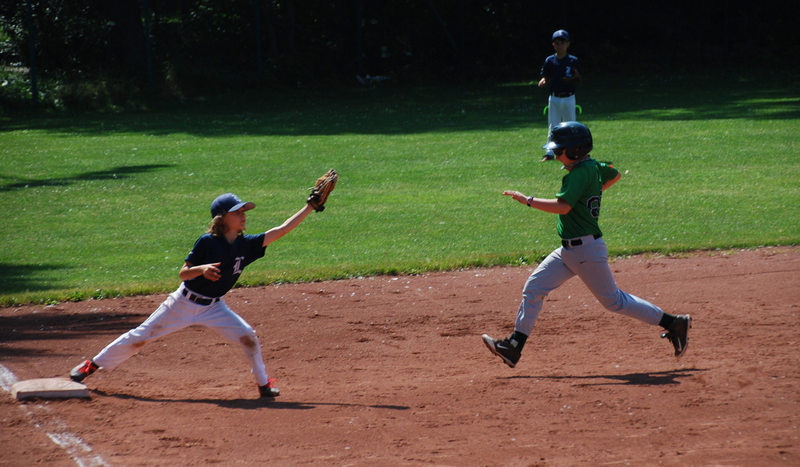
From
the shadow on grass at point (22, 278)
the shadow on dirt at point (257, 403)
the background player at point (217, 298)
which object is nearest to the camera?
the shadow on dirt at point (257, 403)

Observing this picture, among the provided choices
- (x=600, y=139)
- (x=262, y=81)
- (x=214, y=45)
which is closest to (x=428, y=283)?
(x=600, y=139)

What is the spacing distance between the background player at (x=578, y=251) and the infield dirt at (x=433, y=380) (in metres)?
0.32

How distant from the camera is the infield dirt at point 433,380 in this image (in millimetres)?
5438

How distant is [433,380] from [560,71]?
1111 centimetres

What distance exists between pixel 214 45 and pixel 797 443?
101 ft

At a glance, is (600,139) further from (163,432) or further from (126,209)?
(163,432)

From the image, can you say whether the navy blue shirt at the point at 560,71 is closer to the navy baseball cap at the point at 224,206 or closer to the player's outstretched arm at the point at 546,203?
the player's outstretched arm at the point at 546,203

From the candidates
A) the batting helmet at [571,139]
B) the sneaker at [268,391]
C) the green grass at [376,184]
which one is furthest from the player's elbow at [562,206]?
the green grass at [376,184]

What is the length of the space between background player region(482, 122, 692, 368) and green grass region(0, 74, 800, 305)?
3.91 meters

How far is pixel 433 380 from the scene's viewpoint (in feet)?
22.6

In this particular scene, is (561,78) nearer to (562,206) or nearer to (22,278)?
(22,278)

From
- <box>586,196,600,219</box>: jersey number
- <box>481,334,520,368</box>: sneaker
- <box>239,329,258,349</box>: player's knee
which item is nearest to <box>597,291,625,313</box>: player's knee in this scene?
<box>586,196,600,219</box>: jersey number

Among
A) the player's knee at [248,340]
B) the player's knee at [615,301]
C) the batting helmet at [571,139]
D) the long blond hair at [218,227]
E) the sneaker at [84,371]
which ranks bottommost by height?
the sneaker at [84,371]

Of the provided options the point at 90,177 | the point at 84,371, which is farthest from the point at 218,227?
the point at 90,177
